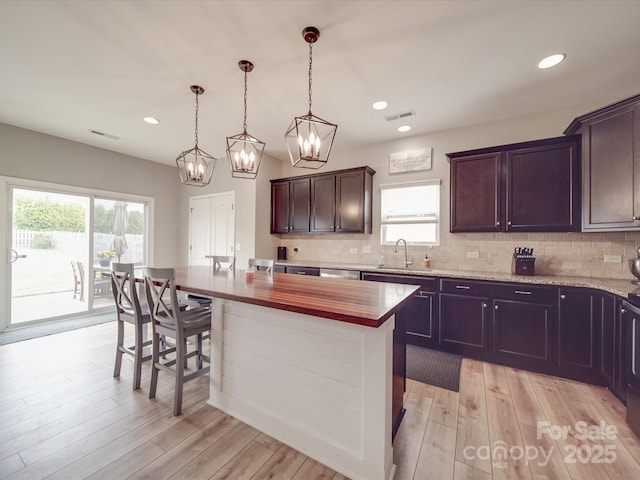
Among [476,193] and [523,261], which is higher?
[476,193]

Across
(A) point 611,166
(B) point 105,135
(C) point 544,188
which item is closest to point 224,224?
(B) point 105,135

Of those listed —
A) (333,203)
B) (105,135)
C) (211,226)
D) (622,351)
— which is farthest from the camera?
(211,226)

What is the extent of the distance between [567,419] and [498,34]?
2.94m

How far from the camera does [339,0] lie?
174cm

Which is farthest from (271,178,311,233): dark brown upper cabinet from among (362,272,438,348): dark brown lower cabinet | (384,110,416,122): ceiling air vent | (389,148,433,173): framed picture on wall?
(362,272,438,348): dark brown lower cabinet

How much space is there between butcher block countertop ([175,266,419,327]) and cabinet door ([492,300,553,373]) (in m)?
1.54

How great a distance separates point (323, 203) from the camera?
4363 millimetres

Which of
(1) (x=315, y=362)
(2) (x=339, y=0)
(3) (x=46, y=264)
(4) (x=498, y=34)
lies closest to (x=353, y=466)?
(1) (x=315, y=362)

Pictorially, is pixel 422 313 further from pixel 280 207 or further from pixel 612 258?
pixel 280 207

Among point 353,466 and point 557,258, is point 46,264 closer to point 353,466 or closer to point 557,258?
point 353,466

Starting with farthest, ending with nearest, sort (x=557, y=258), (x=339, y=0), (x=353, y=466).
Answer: (x=557, y=258) < (x=339, y=0) < (x=353, y=466)

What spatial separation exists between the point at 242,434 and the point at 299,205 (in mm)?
3422

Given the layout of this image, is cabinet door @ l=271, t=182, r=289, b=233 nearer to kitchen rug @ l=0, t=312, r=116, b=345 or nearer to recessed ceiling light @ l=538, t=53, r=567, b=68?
kitchen rug @ l=0, t=312, r=116, b=345

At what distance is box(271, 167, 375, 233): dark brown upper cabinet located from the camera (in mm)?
4039
